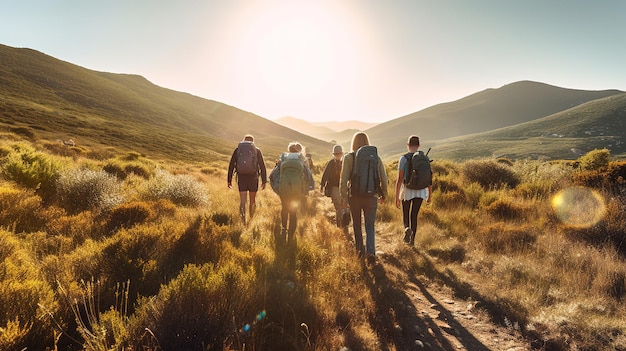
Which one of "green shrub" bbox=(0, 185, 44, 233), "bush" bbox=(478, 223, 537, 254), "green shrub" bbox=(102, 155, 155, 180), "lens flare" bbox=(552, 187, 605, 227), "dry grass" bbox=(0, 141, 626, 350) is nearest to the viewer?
"dry grass" bbox=(0, 141, 626, 350)

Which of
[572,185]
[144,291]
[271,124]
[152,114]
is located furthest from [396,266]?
[271,124]

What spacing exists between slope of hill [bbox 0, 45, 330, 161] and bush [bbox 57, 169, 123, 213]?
120 feet

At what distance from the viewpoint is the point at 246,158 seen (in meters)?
7.69

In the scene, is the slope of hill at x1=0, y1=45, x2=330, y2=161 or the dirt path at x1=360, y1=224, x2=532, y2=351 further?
the slope of hill at x1=0, y1=45, x2=330, y2=161

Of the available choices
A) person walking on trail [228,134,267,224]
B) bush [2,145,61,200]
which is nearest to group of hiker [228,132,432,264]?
person walking on trail [228,134,267,224]

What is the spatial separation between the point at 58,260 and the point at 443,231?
8.11 m

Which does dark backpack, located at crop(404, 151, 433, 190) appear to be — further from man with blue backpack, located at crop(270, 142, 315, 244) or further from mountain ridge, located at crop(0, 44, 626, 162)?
mountain ridge, located at crop(0, 44, 626, 162)

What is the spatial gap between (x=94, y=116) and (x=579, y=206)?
87.9 metres

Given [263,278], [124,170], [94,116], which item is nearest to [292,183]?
[263,278]

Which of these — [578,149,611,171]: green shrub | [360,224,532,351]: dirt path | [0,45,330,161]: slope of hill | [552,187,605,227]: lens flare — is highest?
[0,45,330,161]: slope of hill

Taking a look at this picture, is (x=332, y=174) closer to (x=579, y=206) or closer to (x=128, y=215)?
(x=128, y=215)

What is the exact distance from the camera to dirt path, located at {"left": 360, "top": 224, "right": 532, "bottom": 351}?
3.60m

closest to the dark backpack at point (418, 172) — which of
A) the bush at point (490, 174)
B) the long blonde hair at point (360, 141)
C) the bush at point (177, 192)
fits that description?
the long blonde hair at point (360, 141)

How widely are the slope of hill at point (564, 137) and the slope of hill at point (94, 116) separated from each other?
7817 centimetres
